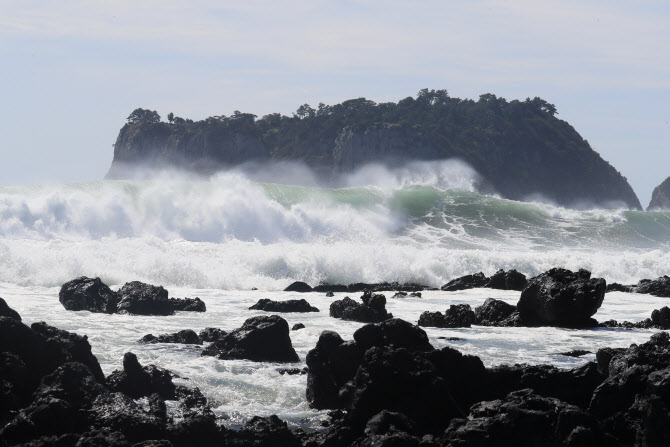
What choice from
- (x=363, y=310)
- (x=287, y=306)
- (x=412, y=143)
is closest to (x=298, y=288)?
(x=287, y=306)

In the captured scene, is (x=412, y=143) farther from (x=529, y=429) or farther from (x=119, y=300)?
(x=529, y=429)

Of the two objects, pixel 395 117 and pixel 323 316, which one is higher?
pixel 395 117

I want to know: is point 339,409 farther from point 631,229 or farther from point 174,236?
point 631,229

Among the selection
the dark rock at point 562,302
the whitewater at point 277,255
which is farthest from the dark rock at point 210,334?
the dark rock at point 562,302

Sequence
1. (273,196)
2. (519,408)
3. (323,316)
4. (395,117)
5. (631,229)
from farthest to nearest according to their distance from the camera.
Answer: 1. (395,117)
2. (631,229)
3. (273,196)
4. (323,316)
5. (519,408)

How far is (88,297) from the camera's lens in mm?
23375

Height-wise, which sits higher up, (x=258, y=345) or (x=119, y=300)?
(x=258, y=345)

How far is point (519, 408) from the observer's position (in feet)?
32.3

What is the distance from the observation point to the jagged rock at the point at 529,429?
941cm

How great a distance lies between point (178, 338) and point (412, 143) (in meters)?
113

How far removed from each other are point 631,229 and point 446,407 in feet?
188

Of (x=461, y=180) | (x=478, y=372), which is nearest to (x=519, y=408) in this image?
(x=478, y=372)

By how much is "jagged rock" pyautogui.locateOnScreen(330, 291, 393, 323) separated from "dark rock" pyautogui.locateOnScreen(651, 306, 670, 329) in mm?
6520

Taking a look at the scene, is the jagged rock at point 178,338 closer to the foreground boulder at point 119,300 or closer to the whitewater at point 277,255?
the whitewater at point 277,255
